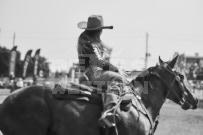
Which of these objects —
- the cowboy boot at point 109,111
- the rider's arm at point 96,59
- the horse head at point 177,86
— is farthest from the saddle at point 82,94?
the horse head at point 177,86

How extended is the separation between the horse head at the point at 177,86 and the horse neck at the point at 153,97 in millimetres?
189

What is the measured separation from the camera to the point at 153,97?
7.78 metres

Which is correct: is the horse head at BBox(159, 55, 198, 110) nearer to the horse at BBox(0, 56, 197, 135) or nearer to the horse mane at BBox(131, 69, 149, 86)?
the horse mane at BBox(131, 69, 149, 86)

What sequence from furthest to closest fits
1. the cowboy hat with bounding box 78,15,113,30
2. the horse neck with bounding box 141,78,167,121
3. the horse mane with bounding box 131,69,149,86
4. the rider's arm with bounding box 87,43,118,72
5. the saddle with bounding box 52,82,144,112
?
1. the horse mane with bounding box 131,69,149,86
2. the horse neck with bounding box 141,78,167,121
3. the cowboy hat with bounding box 78,15,113,30
4. the rider's arm with bounding box 87,43,118,72
5. the saddle with bounding box 52,82,144,112

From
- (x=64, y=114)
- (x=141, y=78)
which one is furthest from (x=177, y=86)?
(x=64, y=114)

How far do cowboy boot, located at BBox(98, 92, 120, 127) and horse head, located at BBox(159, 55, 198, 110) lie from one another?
156cm

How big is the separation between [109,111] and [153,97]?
58.0 inches

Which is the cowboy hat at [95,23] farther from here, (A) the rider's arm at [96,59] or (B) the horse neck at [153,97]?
(B) the horse neck at [153,97]

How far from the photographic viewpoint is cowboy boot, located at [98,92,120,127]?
6562 millimetres

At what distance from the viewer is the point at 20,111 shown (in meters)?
6.57

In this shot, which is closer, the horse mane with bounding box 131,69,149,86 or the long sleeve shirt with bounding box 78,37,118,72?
the long sleeve shirt with bounding box 78,37,118,72

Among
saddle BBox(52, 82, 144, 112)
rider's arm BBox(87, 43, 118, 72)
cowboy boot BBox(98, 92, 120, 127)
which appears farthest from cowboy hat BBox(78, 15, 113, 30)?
cowboy boot BBox(98, 92, 120, 127)

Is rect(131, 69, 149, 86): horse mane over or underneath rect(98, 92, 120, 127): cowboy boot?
over

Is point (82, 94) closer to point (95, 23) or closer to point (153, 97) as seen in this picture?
point (95, 23)
